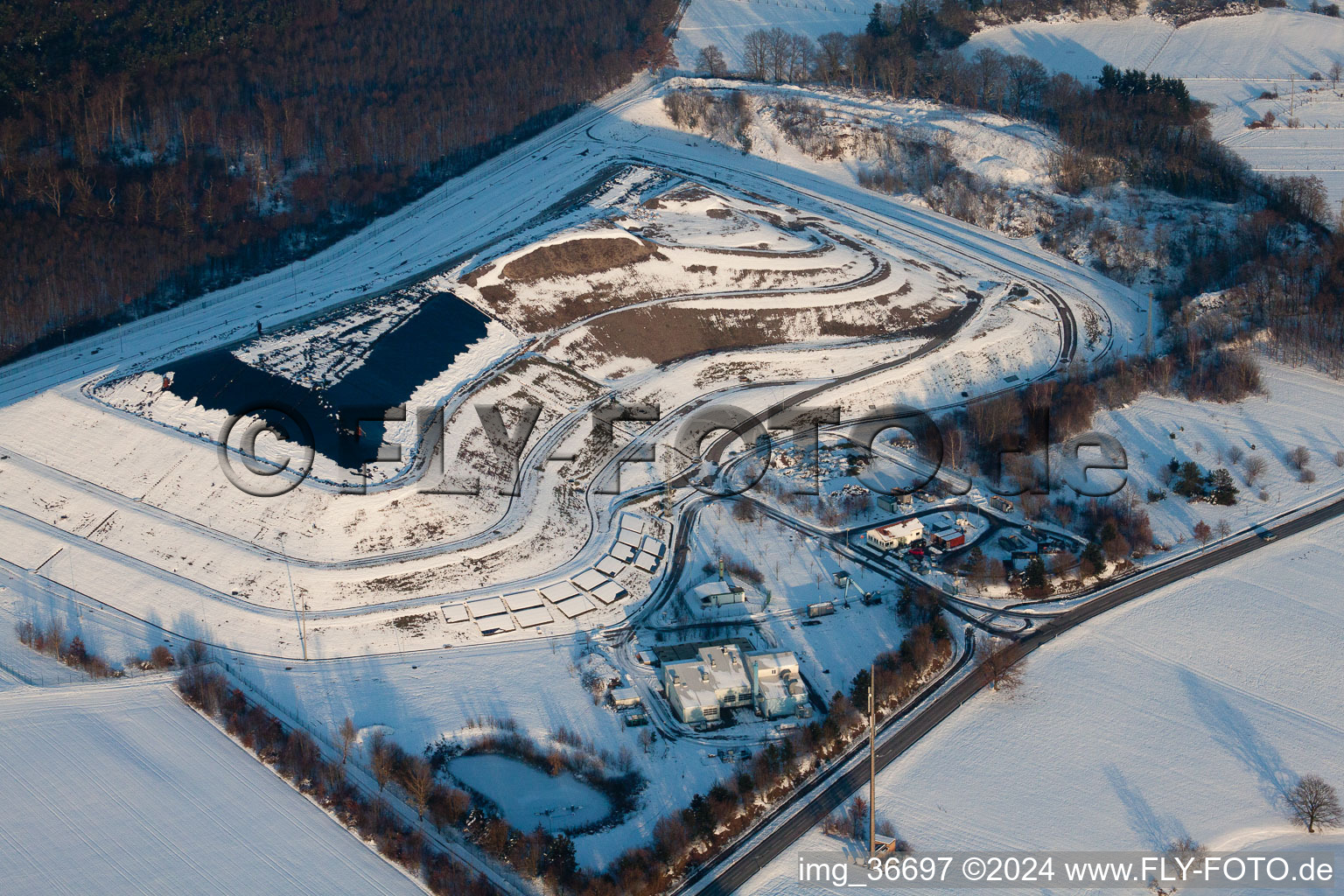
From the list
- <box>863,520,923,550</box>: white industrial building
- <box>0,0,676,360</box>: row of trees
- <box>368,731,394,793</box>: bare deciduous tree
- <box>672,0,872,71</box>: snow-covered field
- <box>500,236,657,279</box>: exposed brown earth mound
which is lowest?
<box>368,731,394,793</box>: bare deciduous tree

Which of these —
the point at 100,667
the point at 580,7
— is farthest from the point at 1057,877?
the point at 580,7

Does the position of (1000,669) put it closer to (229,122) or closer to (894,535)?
(894,535)

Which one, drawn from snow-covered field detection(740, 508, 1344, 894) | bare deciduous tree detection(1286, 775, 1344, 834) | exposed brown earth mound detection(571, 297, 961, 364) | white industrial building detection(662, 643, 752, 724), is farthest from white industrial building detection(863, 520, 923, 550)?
exposed brown earth mound detection(571, 297, 961, 364)

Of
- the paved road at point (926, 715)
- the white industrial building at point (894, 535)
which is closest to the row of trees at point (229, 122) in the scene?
the white industrial building at point (894, 535)

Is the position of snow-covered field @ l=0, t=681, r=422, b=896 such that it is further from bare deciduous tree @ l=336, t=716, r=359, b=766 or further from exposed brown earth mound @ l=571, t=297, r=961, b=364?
exposed brown earth mound @ l=571, t=297, r=961, b=364

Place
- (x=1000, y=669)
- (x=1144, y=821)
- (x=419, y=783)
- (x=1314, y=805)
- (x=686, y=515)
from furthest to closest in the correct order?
(x=686, y=515), (x=1000, y=669), (x=1144, y=821), (x=1314, y=805), (x=419, y=783)

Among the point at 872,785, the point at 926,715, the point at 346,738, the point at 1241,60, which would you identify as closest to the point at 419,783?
the point at 346,738
